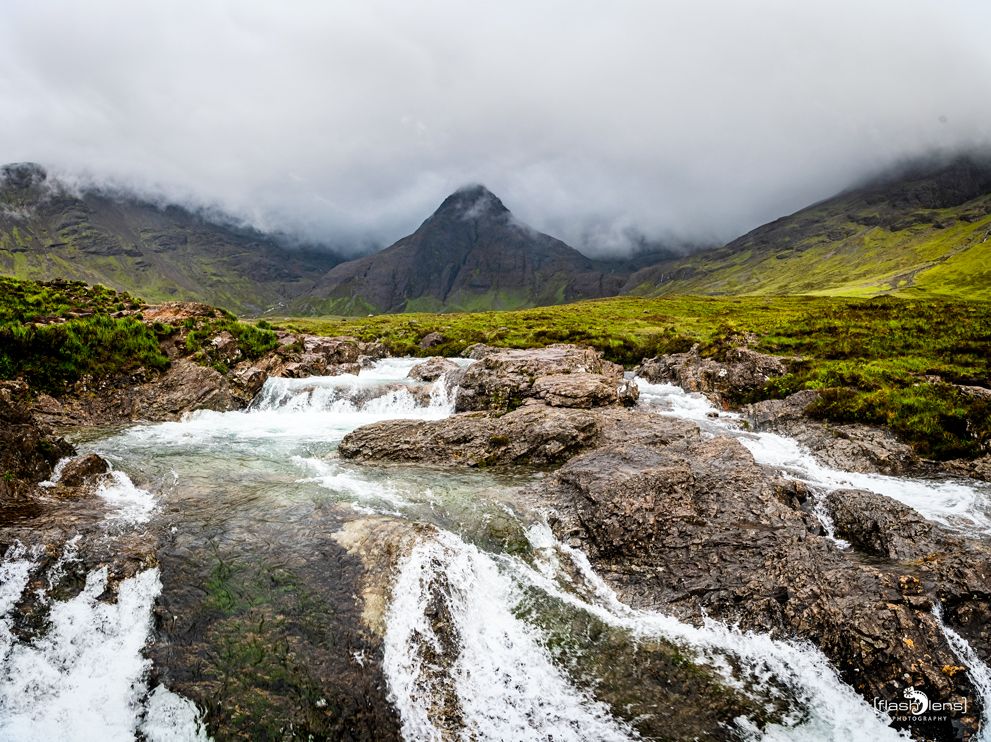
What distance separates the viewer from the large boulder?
11422 millimetres

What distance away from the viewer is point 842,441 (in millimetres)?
25547

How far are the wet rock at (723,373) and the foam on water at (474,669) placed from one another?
29898 millimetres

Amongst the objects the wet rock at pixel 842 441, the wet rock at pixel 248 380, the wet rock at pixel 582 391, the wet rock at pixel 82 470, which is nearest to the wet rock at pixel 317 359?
the wet rock at pixel 248 380

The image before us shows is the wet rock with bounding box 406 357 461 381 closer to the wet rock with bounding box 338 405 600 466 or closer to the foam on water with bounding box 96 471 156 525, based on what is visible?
the wet rock with bounding box 338 405 600 466

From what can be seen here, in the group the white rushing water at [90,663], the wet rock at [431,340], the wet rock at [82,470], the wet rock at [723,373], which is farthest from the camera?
the wet rock at [431,340]

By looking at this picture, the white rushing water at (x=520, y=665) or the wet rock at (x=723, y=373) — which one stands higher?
the wet rock at (x=723, y=373)

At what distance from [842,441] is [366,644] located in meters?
26.2

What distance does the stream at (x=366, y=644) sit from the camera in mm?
10406

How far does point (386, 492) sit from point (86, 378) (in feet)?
95.1

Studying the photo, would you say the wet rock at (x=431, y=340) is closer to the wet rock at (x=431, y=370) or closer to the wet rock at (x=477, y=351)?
the wet rock at (x=477, y=351)

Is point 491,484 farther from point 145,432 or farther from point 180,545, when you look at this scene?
point 145,432

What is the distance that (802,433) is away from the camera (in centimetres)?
2800

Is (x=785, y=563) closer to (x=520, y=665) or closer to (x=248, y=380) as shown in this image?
(x=520, y=665)

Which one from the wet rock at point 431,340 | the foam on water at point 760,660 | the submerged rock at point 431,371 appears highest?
the wet rock at point 431,340
